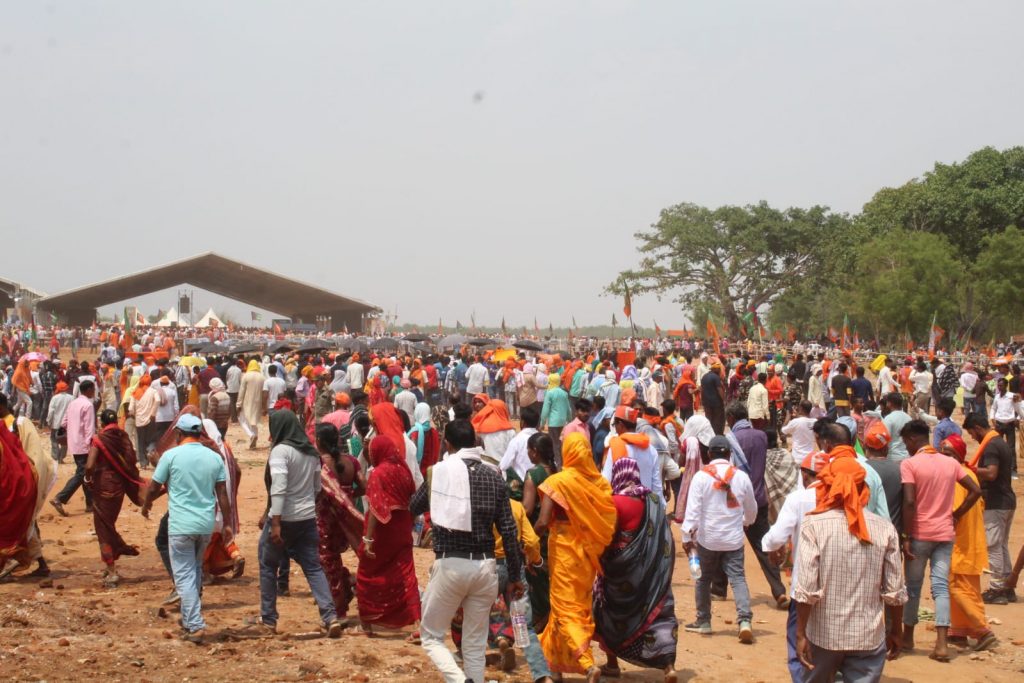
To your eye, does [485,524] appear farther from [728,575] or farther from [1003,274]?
[1003,274]

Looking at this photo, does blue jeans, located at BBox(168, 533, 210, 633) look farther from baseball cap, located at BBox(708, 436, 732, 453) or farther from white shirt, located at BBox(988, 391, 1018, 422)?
white shirt, located at BBox(988, 391, 1018, 422)

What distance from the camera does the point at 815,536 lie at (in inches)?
184

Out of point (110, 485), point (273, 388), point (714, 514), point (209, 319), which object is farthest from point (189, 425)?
point (209, 319)

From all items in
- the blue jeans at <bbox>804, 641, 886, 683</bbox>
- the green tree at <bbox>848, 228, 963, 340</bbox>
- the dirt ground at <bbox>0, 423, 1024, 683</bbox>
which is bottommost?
the dirt ground at <bbox>0, 423, 1024, 683</bbox>

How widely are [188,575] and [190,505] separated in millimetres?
433

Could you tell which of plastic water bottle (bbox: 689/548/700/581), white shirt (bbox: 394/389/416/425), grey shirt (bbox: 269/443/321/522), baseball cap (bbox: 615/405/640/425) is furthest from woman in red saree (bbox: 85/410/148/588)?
white shirt (bbox: 394/389/416/425)

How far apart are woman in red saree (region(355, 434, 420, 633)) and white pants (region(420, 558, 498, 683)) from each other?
1.26 meters

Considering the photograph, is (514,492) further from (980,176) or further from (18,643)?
(980,176)

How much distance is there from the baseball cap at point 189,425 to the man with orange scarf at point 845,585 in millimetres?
4084

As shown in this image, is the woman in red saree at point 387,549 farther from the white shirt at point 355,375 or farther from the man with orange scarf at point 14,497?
the white shirt at point 355,375

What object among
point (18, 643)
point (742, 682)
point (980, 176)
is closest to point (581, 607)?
point (742, 682)

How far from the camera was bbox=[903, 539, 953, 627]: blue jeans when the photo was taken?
675cm

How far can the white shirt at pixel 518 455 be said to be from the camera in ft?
27.3

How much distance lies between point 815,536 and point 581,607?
178 cm
